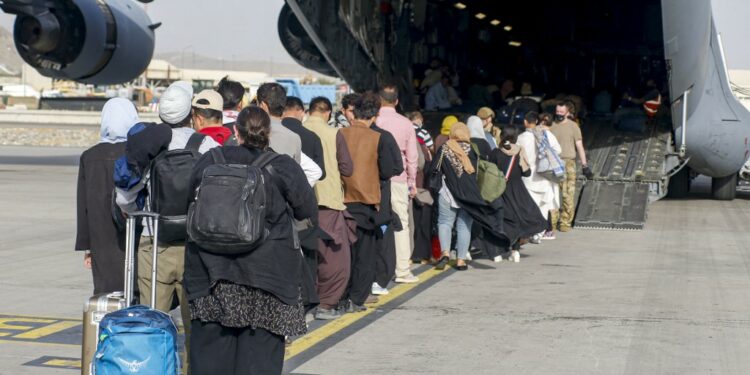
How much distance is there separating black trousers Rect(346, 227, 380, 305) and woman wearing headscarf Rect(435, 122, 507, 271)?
6.82 feet

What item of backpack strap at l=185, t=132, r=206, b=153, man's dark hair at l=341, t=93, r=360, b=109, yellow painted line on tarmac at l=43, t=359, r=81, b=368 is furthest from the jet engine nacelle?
backpack strap at l=185, t=132, r=206, b=153

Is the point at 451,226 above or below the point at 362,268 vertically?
above

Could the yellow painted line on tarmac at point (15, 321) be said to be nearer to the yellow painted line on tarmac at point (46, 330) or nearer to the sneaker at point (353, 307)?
the yellow painted line on tarmac at point (46, 330)

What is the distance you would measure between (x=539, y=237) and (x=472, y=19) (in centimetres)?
1383

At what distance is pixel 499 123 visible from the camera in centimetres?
2006

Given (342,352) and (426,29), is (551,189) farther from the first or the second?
(426,29)

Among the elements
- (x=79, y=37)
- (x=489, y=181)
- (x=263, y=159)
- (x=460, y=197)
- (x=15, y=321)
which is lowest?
(x=15, y=321)

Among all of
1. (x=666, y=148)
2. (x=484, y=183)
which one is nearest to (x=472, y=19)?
(x=666, y=148)

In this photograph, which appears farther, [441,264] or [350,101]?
[441,264]

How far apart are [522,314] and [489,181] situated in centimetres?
259

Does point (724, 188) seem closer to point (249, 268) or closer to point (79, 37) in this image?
point (79, 37)

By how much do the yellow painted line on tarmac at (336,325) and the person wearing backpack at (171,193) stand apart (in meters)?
1.39

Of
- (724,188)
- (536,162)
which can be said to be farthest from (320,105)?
(724,188)

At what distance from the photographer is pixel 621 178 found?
1777 centimetres
